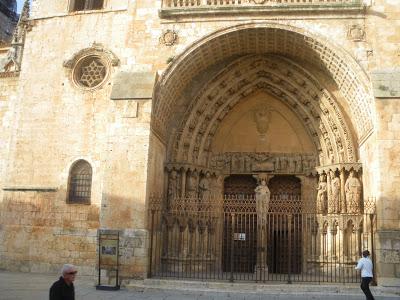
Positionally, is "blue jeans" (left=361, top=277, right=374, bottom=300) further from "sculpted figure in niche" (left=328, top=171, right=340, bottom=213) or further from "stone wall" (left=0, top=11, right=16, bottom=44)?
"stone wall" (left=0, top=11, right=16, bottom=44)

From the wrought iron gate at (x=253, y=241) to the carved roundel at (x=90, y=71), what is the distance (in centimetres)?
471

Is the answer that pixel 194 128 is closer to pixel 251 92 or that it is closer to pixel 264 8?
pixel 251 92

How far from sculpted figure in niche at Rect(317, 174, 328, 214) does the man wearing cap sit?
9318 mm

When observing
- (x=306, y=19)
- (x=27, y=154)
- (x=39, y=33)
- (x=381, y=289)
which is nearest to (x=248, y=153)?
(x=306, y=19)

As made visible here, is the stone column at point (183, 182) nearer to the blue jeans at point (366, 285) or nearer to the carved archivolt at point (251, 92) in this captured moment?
the carved archivolt at point (251, 92)

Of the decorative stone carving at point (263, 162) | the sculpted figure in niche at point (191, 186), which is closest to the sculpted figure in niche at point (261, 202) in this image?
the decorative stone carving at point (263, 162)

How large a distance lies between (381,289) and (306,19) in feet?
22.6

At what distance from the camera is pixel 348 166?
12219mm

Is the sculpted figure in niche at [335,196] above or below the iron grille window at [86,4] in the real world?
below

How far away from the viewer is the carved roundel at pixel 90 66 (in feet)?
46.6

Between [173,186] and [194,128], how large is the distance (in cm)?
195

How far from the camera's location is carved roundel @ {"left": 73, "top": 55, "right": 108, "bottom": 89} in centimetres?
1430

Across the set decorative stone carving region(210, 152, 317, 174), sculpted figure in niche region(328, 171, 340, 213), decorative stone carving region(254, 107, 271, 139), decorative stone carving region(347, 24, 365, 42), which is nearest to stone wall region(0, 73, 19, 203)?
decorative stone carving region(210, 152, 317, 174)

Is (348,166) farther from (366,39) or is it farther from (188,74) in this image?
(188,74)
